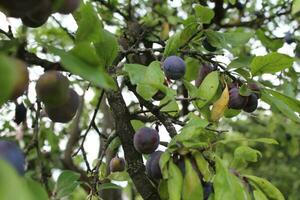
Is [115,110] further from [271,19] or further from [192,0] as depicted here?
[271,19]

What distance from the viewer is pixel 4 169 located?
0.35 meters

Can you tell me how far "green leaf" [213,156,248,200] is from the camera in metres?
0.66

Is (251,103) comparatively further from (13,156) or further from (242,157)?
(13,156)

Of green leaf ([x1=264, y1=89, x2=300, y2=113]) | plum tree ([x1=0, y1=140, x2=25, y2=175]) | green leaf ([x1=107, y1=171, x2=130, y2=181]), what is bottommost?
green leaf ([x1=107, y1=171, x2=130, y2=181])

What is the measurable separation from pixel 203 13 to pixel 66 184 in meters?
0.39

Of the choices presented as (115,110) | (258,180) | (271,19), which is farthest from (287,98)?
(271,19)

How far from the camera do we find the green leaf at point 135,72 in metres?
0.73

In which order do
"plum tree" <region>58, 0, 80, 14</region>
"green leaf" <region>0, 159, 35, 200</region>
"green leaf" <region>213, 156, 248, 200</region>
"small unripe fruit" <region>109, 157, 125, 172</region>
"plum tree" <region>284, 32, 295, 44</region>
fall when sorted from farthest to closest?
1. "plum tree" <region>284, 32, 295, 44</region>
2. "small unripe fruit" <region>109, 157, 125, 172</region>
3. "green leaf" <region>213, 156, 248, 200</region>
4. "plum tree" <region>58, 0, 80, 14</region>
5. "green leaf" <region>0, 159, 35, 200</region>

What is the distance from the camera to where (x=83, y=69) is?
Result: 42cm

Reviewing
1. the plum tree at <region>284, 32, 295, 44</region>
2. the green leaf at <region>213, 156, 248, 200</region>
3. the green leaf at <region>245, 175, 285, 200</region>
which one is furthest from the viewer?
the plum tree at <region>284, 32, 295, 44</region>

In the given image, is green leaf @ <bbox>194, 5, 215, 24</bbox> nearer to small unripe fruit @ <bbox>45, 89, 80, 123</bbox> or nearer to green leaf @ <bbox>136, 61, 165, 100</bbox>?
green leaf @ <bbox>136, 61, 165, 100</bbox>

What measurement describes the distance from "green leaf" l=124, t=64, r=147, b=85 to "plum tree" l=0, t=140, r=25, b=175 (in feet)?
0.87

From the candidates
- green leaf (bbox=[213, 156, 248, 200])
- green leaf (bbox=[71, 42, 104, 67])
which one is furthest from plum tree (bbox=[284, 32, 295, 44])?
green leaf (bbox=[71, 42, 104, 67])

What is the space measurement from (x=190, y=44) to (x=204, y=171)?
13.7 inches
